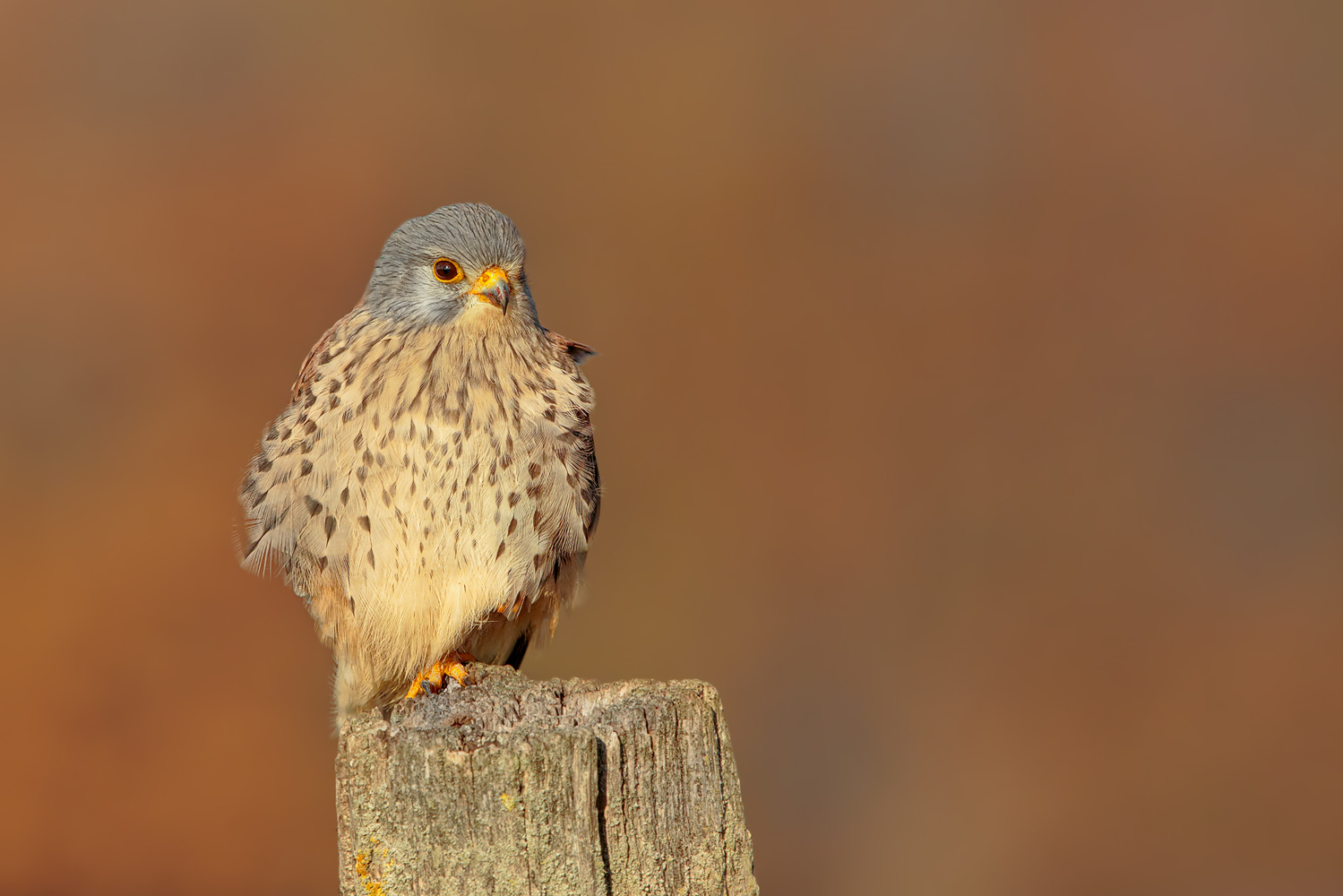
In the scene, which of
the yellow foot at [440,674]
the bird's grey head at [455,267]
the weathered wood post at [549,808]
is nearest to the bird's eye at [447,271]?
the bird's grey head at [455,267]

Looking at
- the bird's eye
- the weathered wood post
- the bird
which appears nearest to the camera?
the weathered wood post

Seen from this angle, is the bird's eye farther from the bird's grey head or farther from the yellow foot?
the yellow foot

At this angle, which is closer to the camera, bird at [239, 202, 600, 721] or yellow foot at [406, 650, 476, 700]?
bird at [239, 202, 600, 721]

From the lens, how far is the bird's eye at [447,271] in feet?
9.20

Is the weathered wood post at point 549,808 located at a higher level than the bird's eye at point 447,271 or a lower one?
lower

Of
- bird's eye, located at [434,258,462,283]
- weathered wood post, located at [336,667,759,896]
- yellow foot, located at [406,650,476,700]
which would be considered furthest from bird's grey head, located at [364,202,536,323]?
weathered wood post, located at [336,667,759,896]

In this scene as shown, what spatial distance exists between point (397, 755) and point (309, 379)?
1.42m

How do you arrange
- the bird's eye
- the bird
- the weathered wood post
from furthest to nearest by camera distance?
the bird's eye < the bird < the weathered wood post

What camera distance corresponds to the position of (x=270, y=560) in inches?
112

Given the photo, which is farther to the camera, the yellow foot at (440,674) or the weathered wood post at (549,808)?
the yellow foot at (440,674)

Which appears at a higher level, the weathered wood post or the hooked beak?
the hooked beak

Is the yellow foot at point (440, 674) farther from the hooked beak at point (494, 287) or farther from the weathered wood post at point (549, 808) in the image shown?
the weathered wood post at point (549, 808)

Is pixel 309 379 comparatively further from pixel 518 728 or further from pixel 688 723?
pixel 688 723

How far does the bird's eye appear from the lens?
9.20ft
